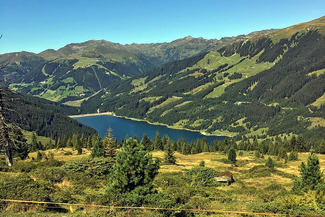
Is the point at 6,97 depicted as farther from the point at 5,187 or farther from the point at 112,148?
the point at 112,148

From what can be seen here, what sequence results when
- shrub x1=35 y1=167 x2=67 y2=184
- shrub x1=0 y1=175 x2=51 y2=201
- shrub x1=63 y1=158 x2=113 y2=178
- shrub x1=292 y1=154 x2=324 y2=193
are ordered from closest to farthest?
shrub x1=0 y1=175 x2=51 y2=201 < shrub x1=35 y1=167 x2=67 y2=184 < shrub x1=292 y1=154 x2=324 y2=193 < shrub x1=63 y1=158 x2=113 y2=178

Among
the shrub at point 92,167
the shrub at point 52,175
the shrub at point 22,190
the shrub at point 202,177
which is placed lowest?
the shrub at point 202,177

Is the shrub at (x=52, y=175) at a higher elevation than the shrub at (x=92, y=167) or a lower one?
higher

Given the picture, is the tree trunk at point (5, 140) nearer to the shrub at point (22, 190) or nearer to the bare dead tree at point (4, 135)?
the bare dead tree at point (4, 135)

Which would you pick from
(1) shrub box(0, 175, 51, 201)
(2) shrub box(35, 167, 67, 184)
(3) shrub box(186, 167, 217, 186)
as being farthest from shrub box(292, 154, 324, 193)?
(1) shrub box(0, 175, 51, 201)

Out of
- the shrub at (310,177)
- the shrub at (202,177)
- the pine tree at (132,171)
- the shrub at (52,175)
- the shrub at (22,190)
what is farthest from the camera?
the shrub at (202,177)

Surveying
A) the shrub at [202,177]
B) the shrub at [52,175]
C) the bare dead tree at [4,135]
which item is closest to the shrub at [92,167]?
the shrub at [52,175]

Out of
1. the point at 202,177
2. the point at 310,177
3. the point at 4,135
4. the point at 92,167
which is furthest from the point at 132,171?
the point at 202,177

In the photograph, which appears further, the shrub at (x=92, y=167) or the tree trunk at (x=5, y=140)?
the shrub at (x=92, y=167)

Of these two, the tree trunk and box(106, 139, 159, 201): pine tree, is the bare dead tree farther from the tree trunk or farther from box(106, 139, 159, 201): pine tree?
box(106, 139, 159, 201): pine tree

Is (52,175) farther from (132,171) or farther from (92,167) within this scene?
(132,171)

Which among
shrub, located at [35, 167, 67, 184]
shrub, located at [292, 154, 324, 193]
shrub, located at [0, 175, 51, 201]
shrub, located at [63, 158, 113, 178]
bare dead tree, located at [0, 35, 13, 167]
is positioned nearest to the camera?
shrub, located at [0, 175, 51, 201]

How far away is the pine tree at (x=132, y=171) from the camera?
25719mm

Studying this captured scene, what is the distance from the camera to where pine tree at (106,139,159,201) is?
2572 centimetres
